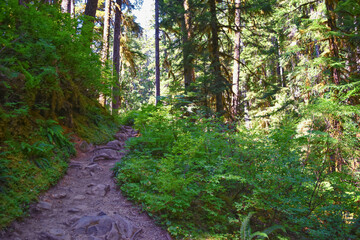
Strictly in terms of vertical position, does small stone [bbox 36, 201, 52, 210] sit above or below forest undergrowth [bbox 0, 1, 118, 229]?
Result: below

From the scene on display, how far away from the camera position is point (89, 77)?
25.4 feet

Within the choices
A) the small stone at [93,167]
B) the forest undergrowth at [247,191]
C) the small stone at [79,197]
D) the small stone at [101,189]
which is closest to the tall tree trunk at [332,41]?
the forest undergrowth at [247,191]

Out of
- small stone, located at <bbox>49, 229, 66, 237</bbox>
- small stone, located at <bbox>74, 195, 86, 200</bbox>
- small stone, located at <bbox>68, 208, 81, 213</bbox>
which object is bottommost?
small stone, located at <bbox>49, 229, 66, 237</bbox>

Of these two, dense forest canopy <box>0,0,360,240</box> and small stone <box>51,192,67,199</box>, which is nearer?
dense forest canopy <box>0,0,360,240</box>

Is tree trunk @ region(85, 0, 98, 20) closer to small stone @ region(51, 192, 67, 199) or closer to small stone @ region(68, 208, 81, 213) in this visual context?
small stone @ region(51, 192, 67, 199)

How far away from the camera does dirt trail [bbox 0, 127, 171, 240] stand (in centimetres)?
307

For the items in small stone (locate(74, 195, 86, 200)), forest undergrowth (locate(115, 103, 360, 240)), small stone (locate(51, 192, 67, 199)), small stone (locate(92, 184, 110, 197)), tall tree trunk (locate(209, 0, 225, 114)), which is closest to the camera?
forest undergrowth (locate(115, 103, 360, 240))

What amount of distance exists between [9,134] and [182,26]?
1269 cm

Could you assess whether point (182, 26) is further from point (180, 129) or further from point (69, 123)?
point (69, 123)

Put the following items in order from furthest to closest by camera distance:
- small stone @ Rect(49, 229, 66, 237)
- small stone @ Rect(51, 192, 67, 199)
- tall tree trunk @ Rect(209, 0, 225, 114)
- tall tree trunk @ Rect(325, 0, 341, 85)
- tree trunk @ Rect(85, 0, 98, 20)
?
tree trunk @ Rect(85, 0, 98, 20) < tall tree trunk @ Rect(209, 0, 225, 114) < tall tree trunk @ Rect(325, 0, 341, 85) < small stone @ Rect(51, 192, 67, 199) < small stone @ Rect(49, 229, 66, 237)

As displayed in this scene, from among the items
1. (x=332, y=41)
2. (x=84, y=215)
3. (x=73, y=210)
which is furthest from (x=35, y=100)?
(x=332, y=41)

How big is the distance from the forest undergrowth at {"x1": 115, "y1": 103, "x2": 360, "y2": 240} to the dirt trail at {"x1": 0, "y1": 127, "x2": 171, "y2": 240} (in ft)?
1.00

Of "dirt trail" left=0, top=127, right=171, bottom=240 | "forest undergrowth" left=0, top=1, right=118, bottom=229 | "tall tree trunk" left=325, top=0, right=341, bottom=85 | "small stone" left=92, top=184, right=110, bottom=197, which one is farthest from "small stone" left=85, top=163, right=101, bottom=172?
"tall tree trunk" left=325, top=0, right=341, bottom=85

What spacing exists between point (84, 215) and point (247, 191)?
337 cm
